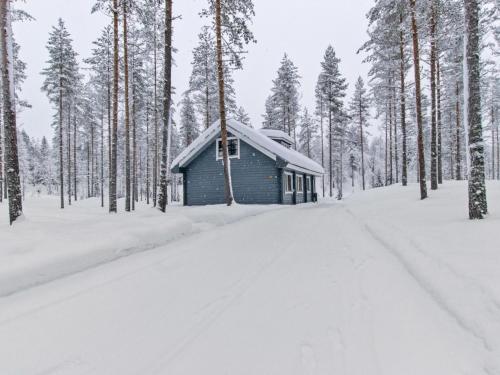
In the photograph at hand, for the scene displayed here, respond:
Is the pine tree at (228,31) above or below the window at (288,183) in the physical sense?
above

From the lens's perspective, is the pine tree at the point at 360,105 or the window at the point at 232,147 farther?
the pine tree at the point at 360,105

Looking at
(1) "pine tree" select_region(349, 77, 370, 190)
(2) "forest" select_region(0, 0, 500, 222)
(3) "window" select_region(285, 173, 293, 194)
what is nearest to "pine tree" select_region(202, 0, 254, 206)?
(2) "forest" select_region(0, 0, 500, 222)

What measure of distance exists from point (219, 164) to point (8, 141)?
13597 mm

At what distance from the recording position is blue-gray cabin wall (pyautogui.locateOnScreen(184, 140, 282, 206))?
18844 mm

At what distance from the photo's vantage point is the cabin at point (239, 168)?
1862 centimetres

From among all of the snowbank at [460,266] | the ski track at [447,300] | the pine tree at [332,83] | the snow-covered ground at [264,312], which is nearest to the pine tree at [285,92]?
the pine tree at [332,83]

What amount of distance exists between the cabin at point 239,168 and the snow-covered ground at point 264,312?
43.5 ft

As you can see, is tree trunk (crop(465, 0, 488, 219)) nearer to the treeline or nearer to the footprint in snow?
the treeline

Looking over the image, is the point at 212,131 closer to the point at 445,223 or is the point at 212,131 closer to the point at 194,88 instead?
the point at 194,88

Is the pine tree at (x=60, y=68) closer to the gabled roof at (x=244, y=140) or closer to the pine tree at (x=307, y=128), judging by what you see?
the gabled roof at (x=244, y=140)

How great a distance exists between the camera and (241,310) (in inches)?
119

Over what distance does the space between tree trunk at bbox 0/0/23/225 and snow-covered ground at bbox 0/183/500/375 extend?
1.82 meters

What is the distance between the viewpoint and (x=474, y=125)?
6.84 metres

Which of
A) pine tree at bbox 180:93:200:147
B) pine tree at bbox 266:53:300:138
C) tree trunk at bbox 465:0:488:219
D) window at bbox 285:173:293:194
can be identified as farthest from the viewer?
pine tree at bbox 180:93:200:147
